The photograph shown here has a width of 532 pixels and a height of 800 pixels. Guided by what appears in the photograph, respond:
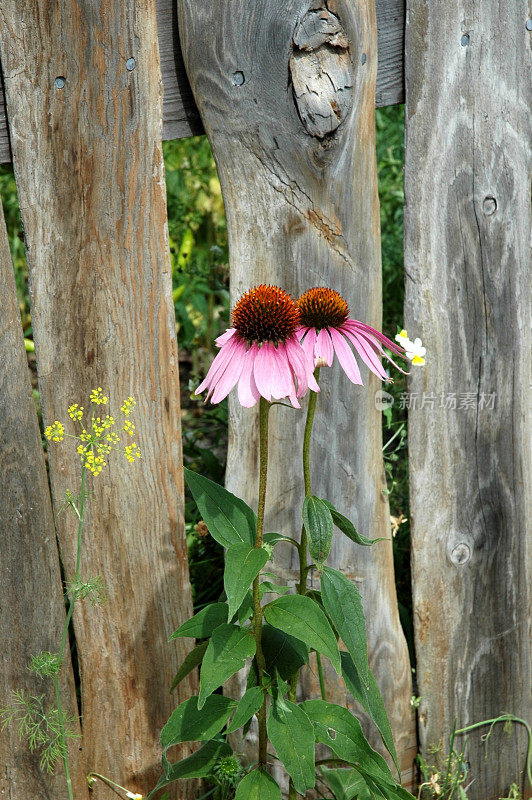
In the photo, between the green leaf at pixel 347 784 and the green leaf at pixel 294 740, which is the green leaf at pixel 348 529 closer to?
the green leaf at pixel 294 740

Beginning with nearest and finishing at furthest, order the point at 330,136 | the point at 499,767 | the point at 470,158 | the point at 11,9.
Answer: the point at 11,9
the point at 330,136
the point at 470,158
the point at 499,767

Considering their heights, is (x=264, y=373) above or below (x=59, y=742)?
above

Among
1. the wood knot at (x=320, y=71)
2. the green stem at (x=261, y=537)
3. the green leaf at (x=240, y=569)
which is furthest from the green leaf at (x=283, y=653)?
the wood knot at (x=320, y=71)

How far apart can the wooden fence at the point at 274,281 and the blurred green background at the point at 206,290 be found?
1.09 feet

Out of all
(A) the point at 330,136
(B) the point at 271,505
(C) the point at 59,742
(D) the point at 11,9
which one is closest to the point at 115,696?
(C) the point at 59,742

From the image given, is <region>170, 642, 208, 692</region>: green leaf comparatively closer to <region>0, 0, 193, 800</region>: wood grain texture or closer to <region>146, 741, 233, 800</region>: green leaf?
<region>146, 741, 233, 800</region>: green leaf

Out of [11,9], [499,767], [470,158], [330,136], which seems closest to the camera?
[11,9]

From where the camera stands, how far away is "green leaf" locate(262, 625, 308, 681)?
1.39 metres

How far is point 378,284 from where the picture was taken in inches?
68.7

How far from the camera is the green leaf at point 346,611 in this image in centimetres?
128

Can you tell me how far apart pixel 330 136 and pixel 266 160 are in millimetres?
140

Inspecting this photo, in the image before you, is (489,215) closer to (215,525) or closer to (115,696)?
(215,525)

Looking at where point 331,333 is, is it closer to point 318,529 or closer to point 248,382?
point 248,382

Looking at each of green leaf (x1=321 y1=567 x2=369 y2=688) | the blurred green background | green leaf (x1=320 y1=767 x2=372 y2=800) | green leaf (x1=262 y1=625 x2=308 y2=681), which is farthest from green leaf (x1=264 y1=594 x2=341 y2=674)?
the blurred green background
